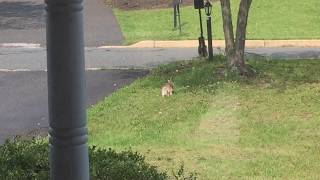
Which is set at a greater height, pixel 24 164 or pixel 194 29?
pixel 24 164

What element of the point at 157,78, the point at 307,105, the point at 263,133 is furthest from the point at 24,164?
the point at 157,78

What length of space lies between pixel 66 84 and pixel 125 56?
13.0 meters

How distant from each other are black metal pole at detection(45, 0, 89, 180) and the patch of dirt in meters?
20.3

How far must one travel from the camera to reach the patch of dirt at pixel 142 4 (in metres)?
23.0

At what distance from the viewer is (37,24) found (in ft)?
68.0

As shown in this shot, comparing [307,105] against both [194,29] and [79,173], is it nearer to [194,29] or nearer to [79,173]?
[79,173]

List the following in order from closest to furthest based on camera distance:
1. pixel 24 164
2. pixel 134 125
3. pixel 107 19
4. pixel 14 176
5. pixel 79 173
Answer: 1. pixel 79 173
2. pixel 14 176
3. pixel 24 164
4. pixel 134 125
5. pixel 107 19

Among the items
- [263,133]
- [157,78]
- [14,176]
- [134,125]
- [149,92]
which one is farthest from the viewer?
[157,78]

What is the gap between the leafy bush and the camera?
408 cm

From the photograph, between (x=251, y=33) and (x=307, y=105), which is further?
(x=251, y=33)

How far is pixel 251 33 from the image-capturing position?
58.4 feet

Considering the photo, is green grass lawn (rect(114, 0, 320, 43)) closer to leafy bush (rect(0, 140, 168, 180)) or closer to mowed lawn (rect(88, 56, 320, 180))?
mowed lawn (rect(88, 56, 320, 180))

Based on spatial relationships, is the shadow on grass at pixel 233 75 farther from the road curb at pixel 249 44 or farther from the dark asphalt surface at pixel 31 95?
the road curb at pixel 249 44

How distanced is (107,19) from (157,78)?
33.9 ft
